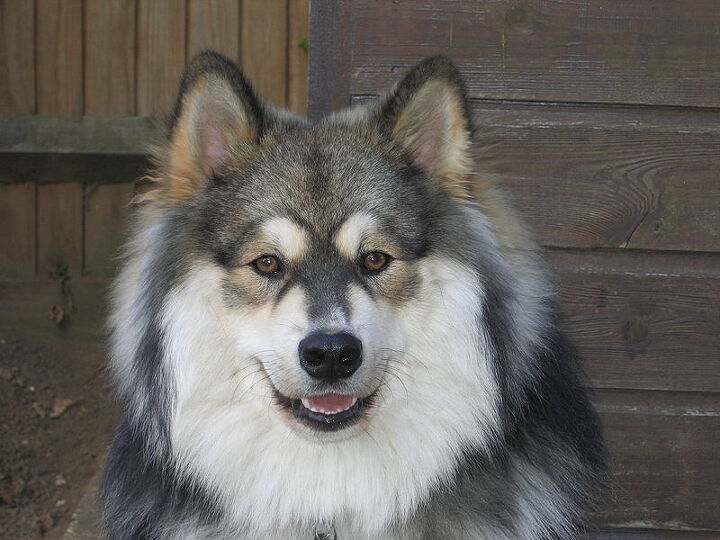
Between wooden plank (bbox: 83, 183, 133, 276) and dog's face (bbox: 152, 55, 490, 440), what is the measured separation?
8.98ft

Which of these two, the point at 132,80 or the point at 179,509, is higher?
the point at 132,80

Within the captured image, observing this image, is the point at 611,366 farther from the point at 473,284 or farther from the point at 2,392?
the point at 2,392

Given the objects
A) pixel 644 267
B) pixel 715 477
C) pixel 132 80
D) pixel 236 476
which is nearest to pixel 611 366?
pixel 644 267

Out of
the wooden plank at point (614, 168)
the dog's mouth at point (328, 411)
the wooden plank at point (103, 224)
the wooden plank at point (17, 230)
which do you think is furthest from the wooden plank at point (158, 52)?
the dog's mouth at point (328, 411)

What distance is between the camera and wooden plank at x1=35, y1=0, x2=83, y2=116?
15.8 feet

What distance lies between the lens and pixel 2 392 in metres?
4.72

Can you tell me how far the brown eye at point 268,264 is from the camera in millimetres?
2346

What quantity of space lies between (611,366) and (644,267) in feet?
1.42

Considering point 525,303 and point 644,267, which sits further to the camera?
point 644,267

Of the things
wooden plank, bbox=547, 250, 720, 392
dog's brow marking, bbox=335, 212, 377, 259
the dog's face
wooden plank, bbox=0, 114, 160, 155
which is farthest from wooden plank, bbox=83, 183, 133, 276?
dog's brow marking, bbox=335, 212, 377, 259

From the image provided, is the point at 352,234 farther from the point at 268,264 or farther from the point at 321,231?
the point at 268,264

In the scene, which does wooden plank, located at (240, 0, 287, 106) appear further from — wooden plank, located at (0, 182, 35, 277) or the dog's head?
the dog's head

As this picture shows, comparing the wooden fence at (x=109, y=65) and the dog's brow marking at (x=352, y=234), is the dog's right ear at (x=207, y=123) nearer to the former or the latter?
the dog's brow marking at (x=352, y=234)

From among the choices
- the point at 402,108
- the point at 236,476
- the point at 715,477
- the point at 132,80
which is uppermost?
the point at 132,80
